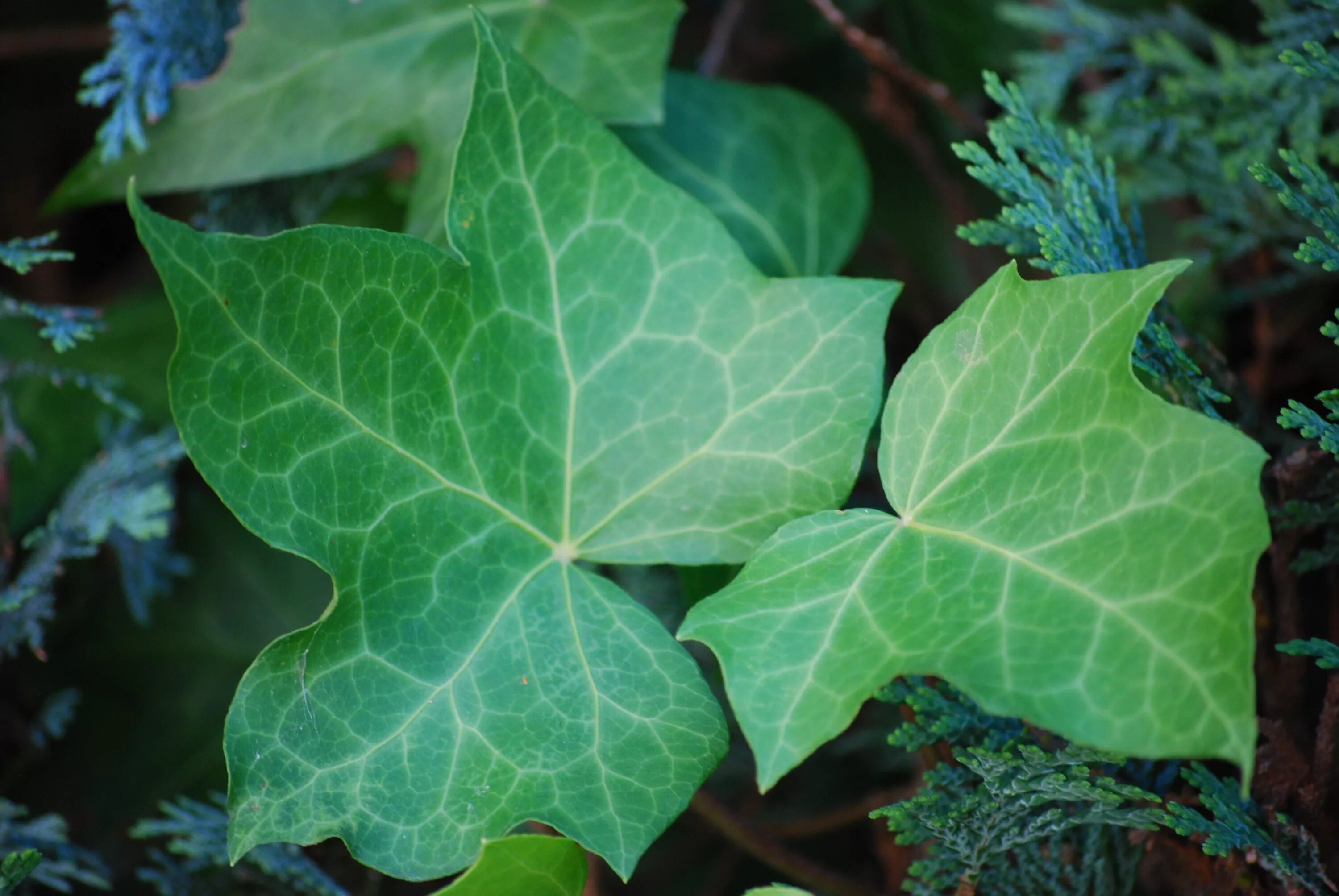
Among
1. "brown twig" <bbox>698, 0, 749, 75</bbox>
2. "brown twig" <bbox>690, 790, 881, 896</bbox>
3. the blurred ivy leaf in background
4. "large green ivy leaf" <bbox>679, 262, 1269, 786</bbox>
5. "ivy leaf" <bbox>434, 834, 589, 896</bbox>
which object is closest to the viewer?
"large green ivy leaf" <bbox>679, 262, 1269, 786</bbox>

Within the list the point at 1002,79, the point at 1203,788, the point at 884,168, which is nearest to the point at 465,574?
the point at 1203,788

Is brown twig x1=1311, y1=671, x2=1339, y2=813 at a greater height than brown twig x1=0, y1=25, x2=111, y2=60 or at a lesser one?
lesser

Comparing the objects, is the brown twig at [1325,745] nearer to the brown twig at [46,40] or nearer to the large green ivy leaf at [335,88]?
the large green ivy leaf at [335,88]

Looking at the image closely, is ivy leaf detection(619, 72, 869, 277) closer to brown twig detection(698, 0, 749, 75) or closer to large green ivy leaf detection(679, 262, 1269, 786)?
brown twig detection(698, 0, 749, 75)

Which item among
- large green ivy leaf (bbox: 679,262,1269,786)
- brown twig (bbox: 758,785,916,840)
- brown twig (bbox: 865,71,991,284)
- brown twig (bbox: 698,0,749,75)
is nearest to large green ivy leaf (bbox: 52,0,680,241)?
brown twig (bbox: 698,0,749,75)

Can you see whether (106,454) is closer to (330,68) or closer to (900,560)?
(330,68)

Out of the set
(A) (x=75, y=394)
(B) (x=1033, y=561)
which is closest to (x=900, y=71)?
(B) (x=1033, y=561)

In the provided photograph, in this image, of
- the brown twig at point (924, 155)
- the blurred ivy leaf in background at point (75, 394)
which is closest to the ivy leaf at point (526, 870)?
the blurred ivy leaf in background at point (75, 394)
